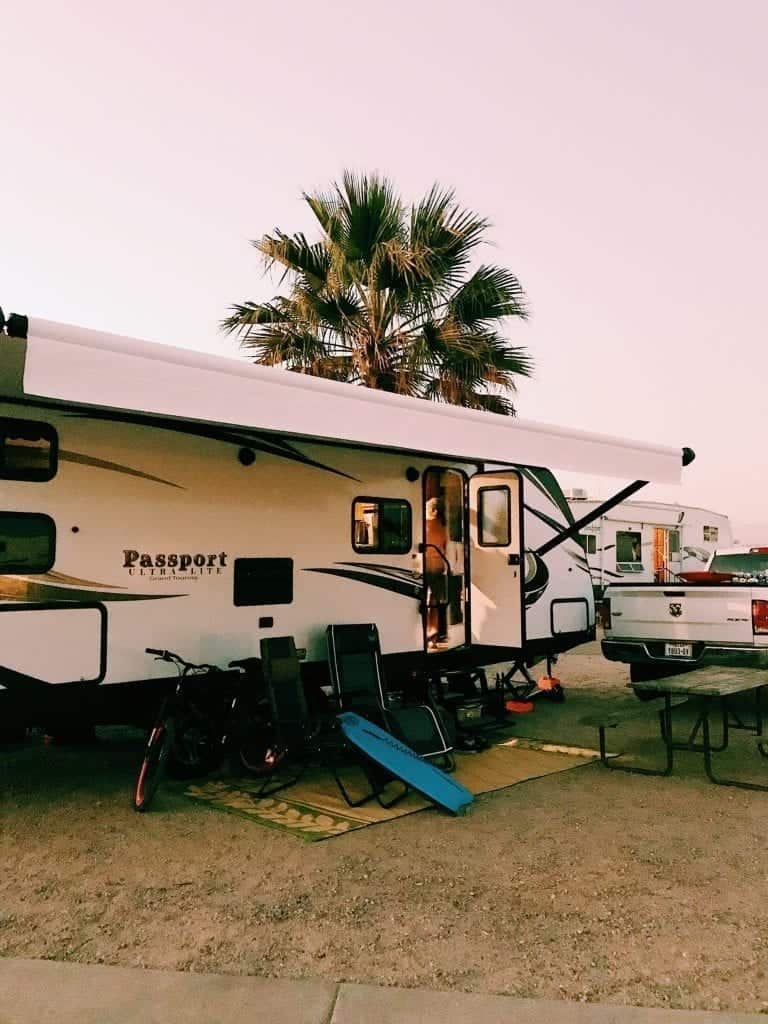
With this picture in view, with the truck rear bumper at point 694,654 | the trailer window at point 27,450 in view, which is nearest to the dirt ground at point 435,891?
the trailer window at point 27,450

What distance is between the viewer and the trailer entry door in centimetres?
784

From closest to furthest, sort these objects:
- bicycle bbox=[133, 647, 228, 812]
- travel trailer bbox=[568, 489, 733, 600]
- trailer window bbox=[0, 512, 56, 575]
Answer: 1. trailer window bbox=[0, 512, 56, 575]
2. bicycle bbox=[133, 647, 228, 812]
3. travel trailer bbox=[568, 489, 733, 600]

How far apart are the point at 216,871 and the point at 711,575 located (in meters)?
6.46

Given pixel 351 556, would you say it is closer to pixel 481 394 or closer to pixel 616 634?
pixel 616 634

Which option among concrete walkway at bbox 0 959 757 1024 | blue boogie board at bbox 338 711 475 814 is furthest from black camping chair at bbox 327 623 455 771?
concrete walkway at bbox 0 959 757 1024

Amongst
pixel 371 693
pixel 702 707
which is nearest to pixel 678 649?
pixel 702 707

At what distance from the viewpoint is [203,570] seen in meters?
5.77

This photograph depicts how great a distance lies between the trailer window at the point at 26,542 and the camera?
4.88m

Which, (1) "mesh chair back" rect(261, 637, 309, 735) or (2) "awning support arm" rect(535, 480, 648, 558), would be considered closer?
(1) "mesh chair back" rect(261, 637, 309, 735)

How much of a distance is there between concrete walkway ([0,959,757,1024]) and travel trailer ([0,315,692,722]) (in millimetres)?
2161

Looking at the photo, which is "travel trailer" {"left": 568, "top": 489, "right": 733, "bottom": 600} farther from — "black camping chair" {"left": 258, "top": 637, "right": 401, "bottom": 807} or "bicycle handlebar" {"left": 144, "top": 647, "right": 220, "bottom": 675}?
"bicycle handlebar" {"left": 144, "top": 647, "right": 220, "bottom": 675}

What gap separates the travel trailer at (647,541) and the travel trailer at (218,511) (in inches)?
280

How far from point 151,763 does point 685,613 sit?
200 inches

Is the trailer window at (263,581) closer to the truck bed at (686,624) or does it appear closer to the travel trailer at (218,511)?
the travel trailer at (218,511)
